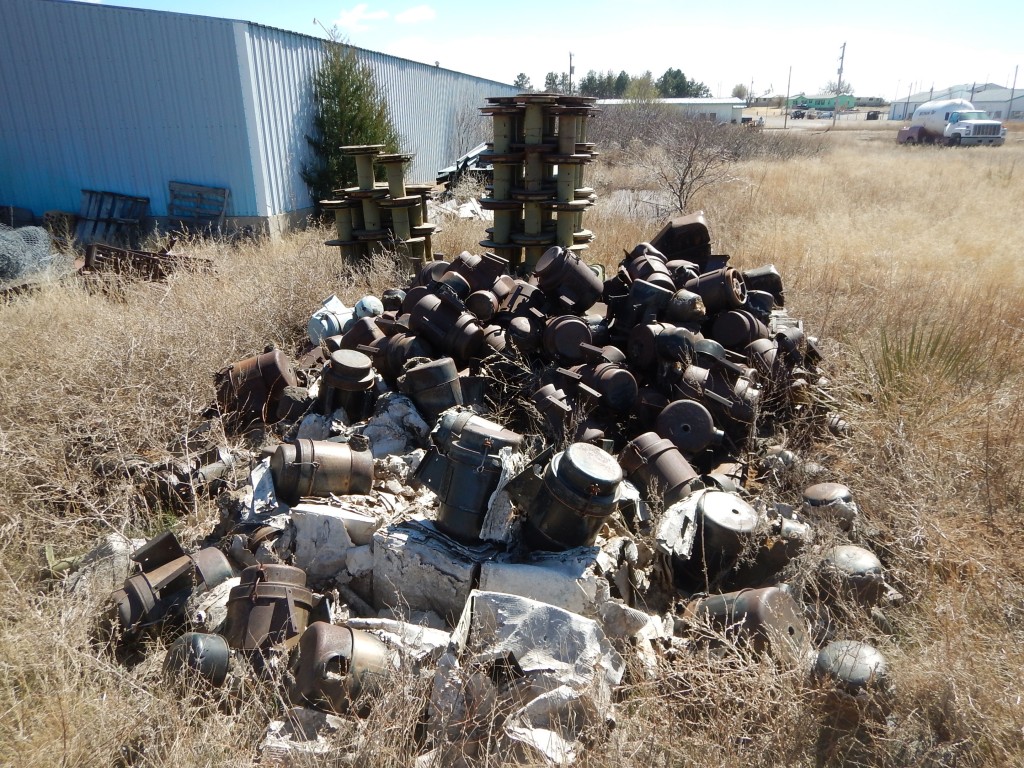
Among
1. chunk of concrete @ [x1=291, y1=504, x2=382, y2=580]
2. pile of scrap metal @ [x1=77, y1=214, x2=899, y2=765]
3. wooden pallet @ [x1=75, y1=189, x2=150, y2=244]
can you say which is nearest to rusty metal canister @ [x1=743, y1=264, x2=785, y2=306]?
pile of scrap metal @ [x1=77, y1=214, x2=899, y2=765]

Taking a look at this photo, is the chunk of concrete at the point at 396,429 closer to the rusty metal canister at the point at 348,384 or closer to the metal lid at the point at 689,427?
the rusty metal canister at the point at 348,384

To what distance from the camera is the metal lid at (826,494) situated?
3498 mm

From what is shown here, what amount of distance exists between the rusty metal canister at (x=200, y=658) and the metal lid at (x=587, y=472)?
151 centimetres

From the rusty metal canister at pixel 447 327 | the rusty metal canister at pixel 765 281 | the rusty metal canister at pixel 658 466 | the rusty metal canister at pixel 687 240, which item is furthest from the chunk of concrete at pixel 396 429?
the rusty metal canister at pixel 765 281

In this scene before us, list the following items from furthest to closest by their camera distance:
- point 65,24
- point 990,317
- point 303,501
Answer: point 65,24, point 990,317, point 303,501

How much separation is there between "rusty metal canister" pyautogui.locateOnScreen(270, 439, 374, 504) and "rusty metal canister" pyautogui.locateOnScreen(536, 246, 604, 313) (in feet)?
6.66

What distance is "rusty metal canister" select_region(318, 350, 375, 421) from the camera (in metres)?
4.11

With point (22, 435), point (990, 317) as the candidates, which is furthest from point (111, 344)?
point (990, 317)

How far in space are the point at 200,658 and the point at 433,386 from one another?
2.00 m

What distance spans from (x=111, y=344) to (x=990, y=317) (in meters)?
7.07

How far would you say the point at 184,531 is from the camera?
3502 millimetres

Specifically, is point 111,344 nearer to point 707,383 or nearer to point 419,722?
point 419,722

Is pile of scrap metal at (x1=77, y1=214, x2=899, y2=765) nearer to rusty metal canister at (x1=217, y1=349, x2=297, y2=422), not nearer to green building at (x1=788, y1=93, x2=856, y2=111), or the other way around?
rusty metal canister at (x1=217, y1=349, x2=297, y2=422)

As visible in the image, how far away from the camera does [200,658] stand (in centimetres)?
249
